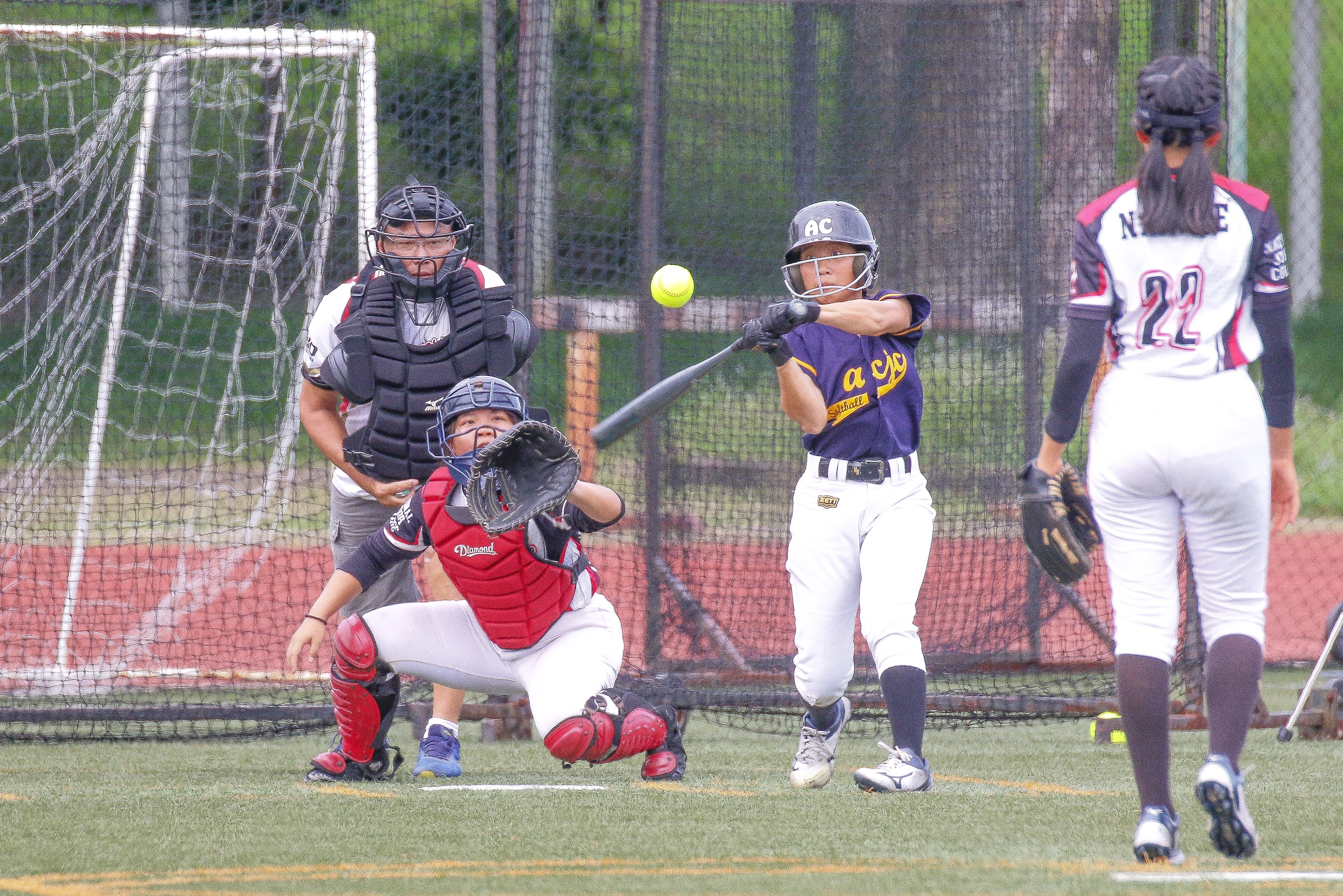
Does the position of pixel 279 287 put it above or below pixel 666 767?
above

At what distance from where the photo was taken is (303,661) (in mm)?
4691

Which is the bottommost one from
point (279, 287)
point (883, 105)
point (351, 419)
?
point (351, 419)

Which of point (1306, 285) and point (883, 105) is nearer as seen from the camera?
point (883, 105)

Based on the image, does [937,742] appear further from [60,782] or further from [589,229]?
[60,782]

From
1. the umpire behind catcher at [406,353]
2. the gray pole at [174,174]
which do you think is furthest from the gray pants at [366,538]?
the gray pole at [174,174]

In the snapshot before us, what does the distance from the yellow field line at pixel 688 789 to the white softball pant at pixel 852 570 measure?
405 mm

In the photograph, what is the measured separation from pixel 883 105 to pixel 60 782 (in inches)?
163

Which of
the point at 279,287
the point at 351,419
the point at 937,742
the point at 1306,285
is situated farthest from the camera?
the point at 1306,285

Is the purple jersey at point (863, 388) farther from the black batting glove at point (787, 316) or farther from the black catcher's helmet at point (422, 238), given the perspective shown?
the black catcher's helmet at point (422, 238)

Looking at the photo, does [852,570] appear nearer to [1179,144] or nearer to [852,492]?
[852,492]

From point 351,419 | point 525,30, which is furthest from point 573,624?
point 525,30

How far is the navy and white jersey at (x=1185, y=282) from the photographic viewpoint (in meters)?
3.11

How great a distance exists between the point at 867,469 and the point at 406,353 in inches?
57.9

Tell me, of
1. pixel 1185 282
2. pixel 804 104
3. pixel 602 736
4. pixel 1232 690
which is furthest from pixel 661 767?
pixel 804 104
